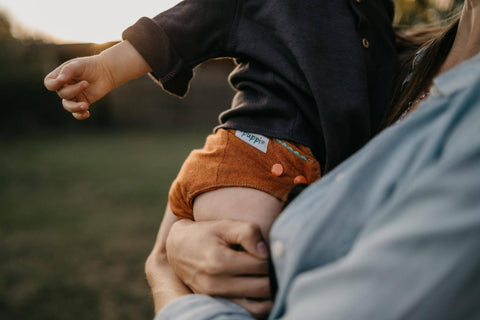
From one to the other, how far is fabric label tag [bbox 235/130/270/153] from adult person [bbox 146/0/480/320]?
27 cm

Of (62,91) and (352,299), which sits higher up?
(62,91)

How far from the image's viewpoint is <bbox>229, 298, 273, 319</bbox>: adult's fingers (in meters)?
0.76

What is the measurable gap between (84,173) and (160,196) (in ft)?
6.63

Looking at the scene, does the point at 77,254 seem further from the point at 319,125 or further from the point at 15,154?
the point at 15,154

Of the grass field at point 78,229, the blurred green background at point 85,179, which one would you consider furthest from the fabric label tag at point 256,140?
the grass field at point 78,229

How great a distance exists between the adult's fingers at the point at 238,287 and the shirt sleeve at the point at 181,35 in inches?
22.0

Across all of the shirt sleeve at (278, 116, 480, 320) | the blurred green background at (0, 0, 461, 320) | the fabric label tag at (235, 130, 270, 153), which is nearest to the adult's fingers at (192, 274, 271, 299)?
the shirt sleeve at (278, 116, 480, 320)

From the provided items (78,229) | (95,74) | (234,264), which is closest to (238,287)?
(234,264)

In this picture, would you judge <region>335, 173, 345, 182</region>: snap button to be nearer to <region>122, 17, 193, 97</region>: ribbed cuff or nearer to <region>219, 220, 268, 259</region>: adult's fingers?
<region>219, 220, 268, 259</region>: adult's fingers

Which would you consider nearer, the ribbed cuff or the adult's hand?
the adult's hand

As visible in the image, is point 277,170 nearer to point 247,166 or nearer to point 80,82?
point 247,166

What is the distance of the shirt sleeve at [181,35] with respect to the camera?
98cm

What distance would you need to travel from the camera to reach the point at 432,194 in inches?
20.4

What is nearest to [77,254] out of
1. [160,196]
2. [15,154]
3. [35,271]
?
[35,271]
